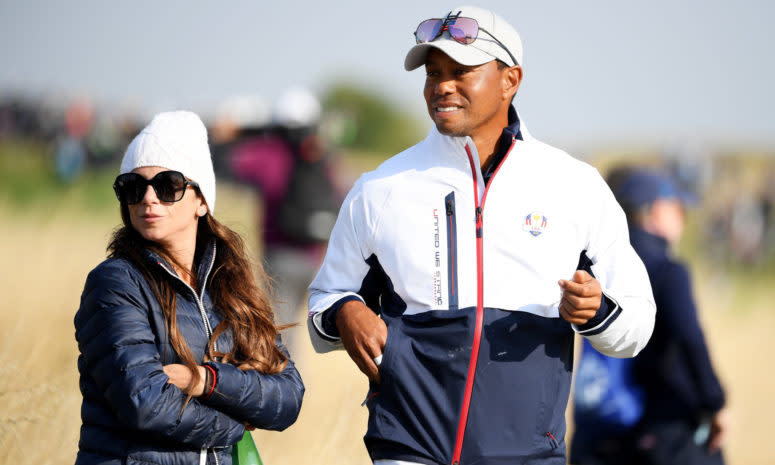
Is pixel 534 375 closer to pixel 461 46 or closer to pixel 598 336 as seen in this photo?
pixel 598 336

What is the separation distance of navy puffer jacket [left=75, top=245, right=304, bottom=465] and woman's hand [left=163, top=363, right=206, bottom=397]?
0.03 metres

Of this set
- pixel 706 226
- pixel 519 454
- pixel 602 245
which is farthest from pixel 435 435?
pixel 706 226

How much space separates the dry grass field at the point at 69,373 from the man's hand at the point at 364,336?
4.42 ft

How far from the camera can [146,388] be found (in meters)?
2.94

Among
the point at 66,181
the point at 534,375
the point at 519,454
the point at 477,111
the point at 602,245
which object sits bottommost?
the point at 66,181

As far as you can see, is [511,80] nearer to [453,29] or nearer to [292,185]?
[453,29]

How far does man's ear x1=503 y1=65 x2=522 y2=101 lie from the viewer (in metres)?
3.65

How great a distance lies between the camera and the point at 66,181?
909 inches

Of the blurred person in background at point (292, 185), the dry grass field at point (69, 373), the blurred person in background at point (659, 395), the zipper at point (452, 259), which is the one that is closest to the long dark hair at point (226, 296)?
the zipper at point (452, 259)

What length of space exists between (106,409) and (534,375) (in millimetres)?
1291

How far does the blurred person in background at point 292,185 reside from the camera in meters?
9.77

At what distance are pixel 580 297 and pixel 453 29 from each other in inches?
38.8

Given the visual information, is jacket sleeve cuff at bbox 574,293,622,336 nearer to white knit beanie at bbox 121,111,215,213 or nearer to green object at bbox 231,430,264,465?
green object at bbox 231,430,264,465

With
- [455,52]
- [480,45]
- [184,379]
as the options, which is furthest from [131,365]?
[480,45]
